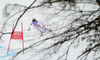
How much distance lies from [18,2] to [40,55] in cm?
74

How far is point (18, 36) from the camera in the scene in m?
1.45

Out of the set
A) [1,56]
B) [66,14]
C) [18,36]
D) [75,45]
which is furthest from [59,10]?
[1,56]

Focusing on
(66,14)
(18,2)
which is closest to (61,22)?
(66,14)

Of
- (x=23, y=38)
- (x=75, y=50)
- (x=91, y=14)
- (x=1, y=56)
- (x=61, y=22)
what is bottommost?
(x=1, y=56)

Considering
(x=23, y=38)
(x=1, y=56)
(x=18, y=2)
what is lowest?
(x=1, y=56)

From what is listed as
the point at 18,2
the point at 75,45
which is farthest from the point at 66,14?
the point at 18,2

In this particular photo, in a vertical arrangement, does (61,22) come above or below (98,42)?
above

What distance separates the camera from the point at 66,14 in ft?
4.77

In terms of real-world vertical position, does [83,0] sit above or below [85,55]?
above

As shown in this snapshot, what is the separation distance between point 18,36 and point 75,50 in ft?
2.43

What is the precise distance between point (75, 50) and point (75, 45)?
62 millimetres

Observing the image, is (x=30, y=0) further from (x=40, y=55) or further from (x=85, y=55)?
(x=85, y=55)

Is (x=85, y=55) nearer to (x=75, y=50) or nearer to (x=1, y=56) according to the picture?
(x=75, y=50)

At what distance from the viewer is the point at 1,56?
4.80 ft
